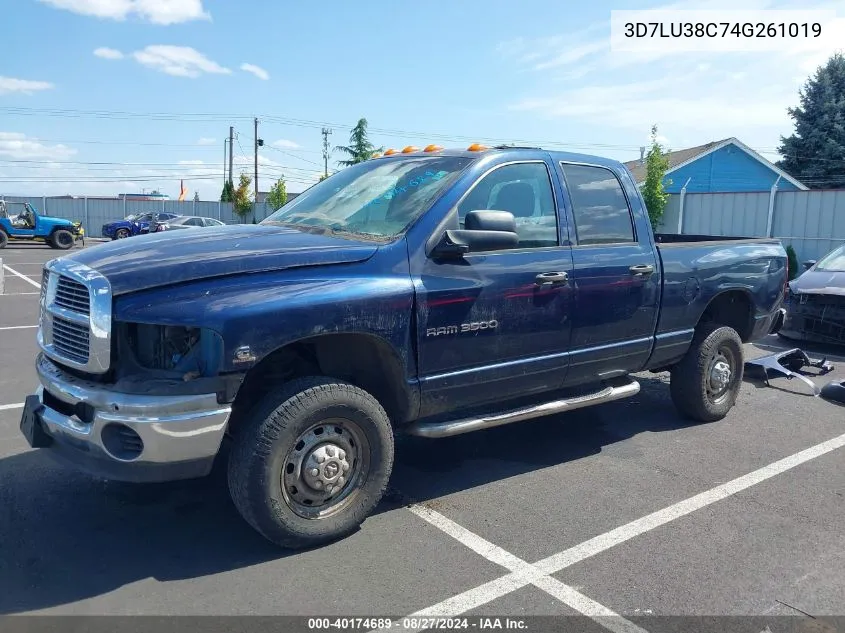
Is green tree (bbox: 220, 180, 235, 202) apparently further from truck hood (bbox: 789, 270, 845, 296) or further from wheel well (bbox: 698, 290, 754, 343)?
wheel well (bbox: 698, 290, 754, 343)

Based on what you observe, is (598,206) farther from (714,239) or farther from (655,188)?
(655,188)

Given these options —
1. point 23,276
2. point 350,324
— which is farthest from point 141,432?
point 23,276

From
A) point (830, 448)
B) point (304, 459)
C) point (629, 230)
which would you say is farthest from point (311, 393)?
point (830, 448)

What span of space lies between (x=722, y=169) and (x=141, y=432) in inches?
1449

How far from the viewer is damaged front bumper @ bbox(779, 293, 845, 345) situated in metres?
8.84

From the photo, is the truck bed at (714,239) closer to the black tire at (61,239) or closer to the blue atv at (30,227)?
the blue atv at (30,227)

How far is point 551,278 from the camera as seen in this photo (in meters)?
4.48

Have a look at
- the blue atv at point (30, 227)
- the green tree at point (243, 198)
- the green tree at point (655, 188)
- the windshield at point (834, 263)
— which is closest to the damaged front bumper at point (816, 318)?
the windshield at point (834, 263)

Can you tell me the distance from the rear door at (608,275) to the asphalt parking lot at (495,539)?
2.48 ft

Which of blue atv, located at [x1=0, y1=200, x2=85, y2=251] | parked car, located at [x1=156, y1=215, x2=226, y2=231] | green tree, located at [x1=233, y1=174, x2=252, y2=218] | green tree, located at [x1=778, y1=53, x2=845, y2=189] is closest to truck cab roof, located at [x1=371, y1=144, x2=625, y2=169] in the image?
blue atv, located at [x1=0, y1=200, x2=85, y2=251]

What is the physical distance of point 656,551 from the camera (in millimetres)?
3770

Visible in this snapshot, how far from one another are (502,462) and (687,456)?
1349mm

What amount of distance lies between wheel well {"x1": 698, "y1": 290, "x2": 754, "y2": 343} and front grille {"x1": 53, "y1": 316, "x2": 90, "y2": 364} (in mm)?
4720

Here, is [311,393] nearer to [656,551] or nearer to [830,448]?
[656,551]
